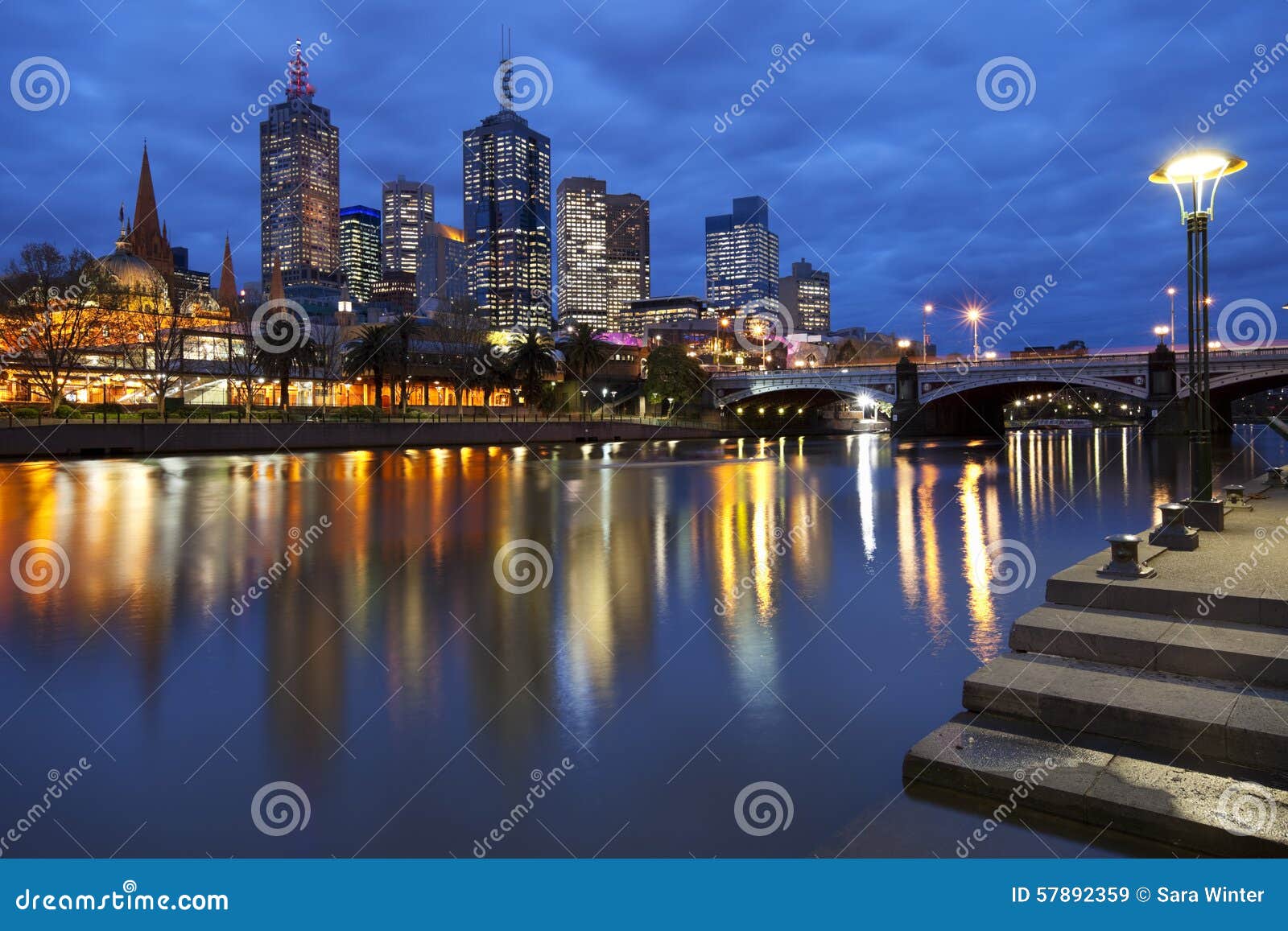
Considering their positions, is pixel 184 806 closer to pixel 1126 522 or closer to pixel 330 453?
pixel 1126 522

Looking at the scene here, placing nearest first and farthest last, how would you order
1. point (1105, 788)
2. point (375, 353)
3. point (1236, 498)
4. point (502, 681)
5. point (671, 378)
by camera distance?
point (1105, 788), point (502, 681), point (1236, 498), point (375, 353), point (671, 378)

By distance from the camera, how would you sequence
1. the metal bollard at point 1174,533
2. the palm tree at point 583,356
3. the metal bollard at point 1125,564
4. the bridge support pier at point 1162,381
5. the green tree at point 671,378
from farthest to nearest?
the green tree at point 671,378, the palm tree at point 583,356, the bridge support pier at point 1162,381, the metal bollard at point 1174,533, the metal bollard at point 1125,564

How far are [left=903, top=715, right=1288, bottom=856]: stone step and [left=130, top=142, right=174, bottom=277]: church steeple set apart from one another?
5076 inches

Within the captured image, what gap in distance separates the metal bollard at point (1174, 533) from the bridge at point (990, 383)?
68301 millimetres

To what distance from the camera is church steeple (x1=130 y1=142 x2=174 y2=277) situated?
116 m

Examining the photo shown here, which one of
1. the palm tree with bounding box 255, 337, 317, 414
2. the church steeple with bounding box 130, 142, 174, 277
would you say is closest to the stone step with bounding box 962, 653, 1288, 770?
the palm tree with bounding box 255, 337, 317, 414

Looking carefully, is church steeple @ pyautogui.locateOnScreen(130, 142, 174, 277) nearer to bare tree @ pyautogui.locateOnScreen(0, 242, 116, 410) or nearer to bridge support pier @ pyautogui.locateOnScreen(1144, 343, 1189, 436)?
bare tree @ pyautogui.locateOnScreen(0, 242, 116, 410)

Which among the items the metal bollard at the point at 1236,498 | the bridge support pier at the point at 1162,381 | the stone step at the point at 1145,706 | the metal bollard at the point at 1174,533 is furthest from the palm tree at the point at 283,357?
the stone step at the point at 1145,706

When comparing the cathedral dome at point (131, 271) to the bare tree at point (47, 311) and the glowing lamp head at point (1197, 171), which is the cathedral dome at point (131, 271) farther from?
the glowing lamp head at point (1197, 171)

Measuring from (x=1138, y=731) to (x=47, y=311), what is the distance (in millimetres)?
62326

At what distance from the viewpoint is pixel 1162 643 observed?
669 centimetres

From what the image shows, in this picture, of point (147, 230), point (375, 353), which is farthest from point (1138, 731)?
point (147, 230)

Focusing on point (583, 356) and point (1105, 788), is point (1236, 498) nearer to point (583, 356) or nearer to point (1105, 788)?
point (1105, 788)

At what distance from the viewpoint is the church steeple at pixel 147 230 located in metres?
116
